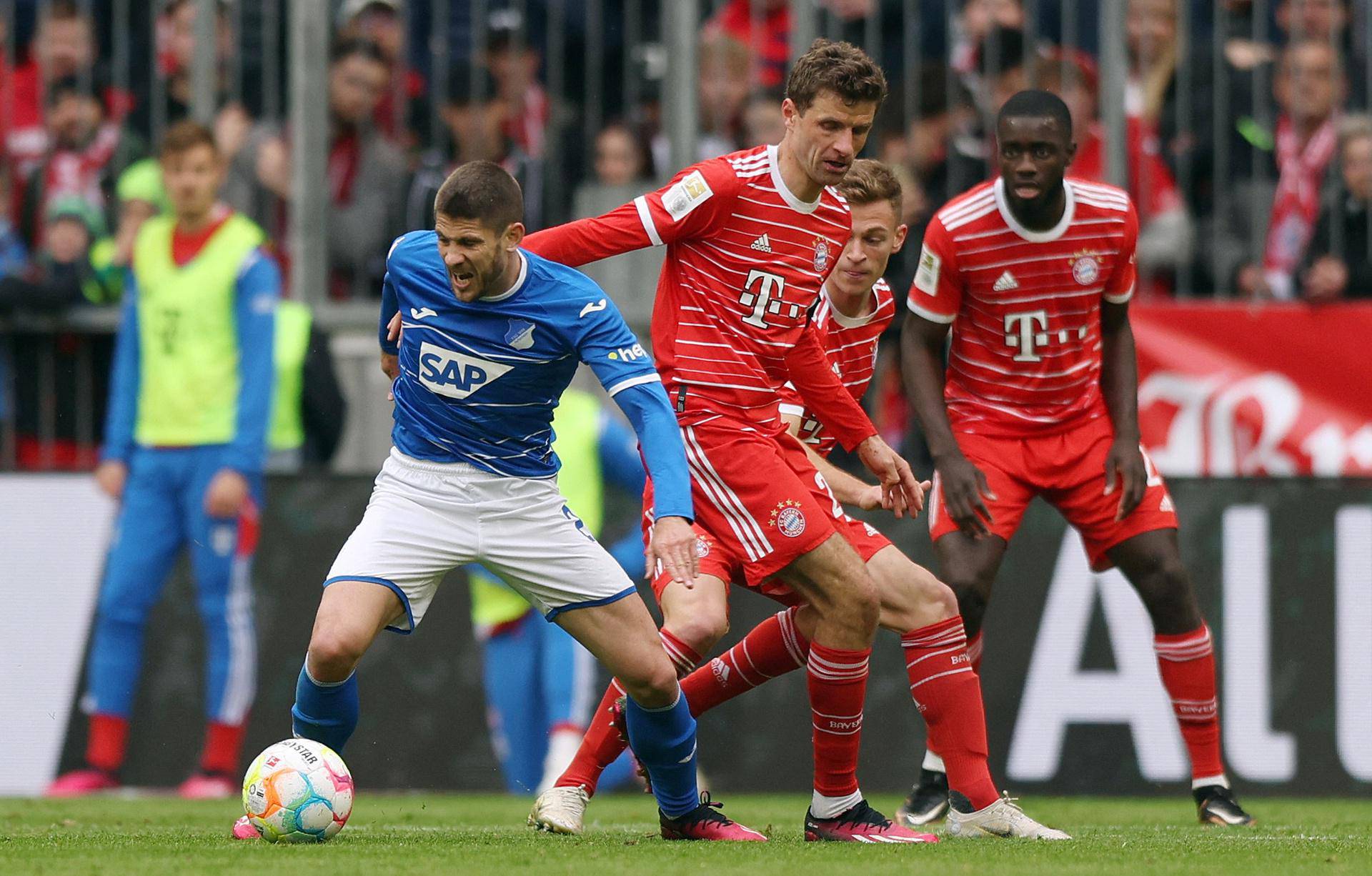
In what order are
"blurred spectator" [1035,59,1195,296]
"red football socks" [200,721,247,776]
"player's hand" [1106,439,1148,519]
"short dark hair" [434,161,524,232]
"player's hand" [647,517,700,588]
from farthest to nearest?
"blurred spectator" [1035,59,1195,296]
"red football socks" [200,721,247,776]
"player's hand" [1106,439,1148,519]
"short dark hair" [434,161,524,232]
"player's hand" [647,517,700,588]

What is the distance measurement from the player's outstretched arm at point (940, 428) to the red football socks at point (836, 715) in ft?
3.11

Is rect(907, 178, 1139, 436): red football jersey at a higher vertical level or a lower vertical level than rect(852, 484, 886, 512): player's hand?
higher

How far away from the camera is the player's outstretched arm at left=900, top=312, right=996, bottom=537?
695cm

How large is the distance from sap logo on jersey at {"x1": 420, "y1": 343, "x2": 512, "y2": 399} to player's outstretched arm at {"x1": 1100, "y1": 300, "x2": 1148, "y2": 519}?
238cm

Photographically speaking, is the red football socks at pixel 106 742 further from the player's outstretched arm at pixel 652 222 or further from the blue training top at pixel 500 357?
the player's outstretched arm at pixel 652 222

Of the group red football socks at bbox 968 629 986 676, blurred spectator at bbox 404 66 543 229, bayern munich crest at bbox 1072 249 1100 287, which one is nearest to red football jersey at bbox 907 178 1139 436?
bayern munich crest at bbox 1072 249 1100 287

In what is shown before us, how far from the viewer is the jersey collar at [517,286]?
5.83 metres

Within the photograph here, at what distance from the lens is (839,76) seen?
6039 mm

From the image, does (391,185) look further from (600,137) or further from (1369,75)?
(1369,75)

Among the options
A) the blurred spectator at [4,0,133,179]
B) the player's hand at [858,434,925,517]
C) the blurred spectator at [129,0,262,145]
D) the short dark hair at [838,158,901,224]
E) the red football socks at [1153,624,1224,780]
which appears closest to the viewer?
the player's hand at [858,434,925,517]

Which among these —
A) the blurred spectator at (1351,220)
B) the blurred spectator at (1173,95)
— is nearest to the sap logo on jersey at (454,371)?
the blurred spectator at (1173,95)

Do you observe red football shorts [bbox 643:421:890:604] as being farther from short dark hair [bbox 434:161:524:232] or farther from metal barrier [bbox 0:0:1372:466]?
metal barrier [bbox 0:0:1372:466]

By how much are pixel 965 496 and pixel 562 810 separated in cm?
174

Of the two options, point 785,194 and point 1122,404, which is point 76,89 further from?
point 1122,404
